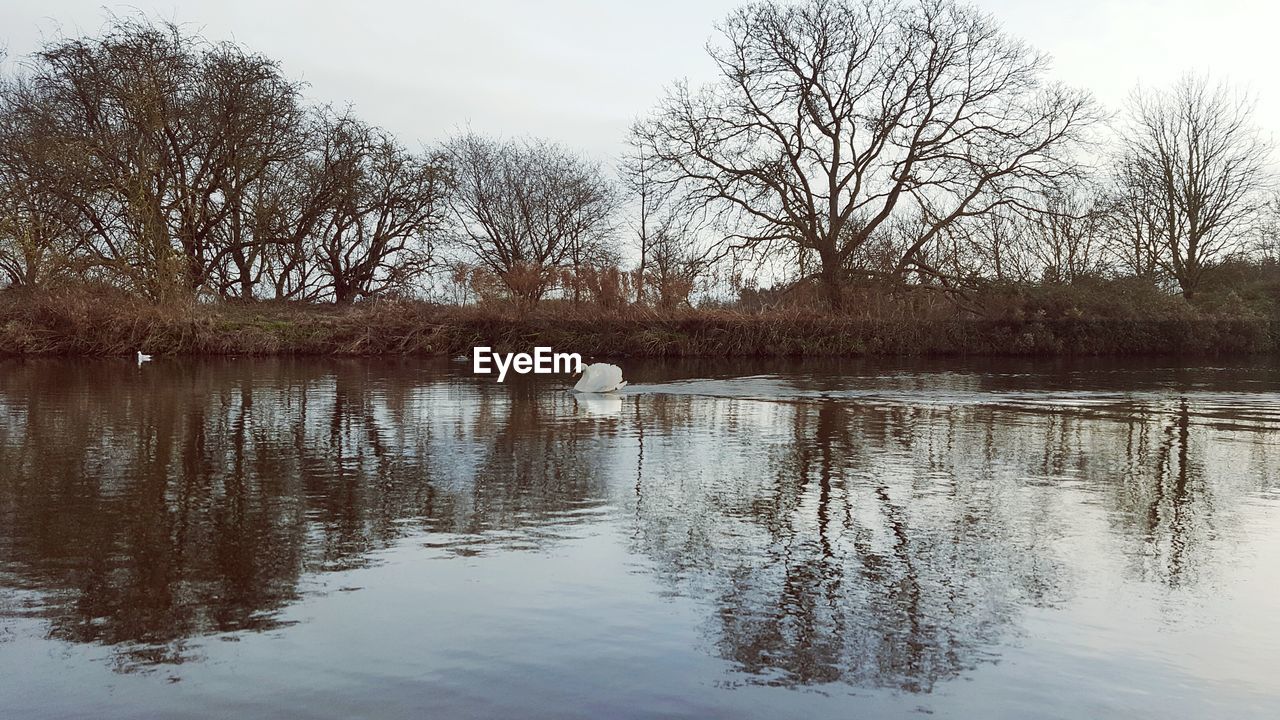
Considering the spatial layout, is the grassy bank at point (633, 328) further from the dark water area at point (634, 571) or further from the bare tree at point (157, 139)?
the dark water area at point (634, 571)

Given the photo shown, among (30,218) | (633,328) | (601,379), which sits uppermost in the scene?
(30,218)

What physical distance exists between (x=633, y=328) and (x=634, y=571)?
853 inches

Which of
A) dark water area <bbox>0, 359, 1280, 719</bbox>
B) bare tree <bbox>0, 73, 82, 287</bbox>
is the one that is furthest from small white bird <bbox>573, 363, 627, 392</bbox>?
bare tree <bbox>0, 73, 82, 287</bbox>

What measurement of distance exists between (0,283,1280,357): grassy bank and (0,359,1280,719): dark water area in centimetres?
1543

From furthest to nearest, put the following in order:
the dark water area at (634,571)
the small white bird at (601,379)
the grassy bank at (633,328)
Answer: the grassy bank at (633,328) < the small white bird at (601,379) < the dark water area at (634,571)

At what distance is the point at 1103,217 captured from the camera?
89.6 feet

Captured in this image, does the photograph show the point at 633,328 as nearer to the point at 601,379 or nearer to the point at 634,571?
the point at 601,379

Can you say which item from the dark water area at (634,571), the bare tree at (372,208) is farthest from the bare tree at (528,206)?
the dark water area at (634,571)

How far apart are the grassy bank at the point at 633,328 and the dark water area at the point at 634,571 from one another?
15.4 metres

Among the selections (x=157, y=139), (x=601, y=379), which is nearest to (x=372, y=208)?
(x=157, y=139)

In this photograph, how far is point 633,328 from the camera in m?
26.0

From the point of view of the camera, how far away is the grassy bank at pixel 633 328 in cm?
2302

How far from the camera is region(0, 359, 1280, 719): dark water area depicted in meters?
3.13

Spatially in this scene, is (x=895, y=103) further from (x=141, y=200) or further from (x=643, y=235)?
(x=141, y=200)
